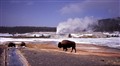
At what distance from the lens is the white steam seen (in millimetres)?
7707

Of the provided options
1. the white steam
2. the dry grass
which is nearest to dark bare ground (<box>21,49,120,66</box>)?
the white steam

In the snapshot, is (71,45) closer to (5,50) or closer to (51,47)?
(51,47)

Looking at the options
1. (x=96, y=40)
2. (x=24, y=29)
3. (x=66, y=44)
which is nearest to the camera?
(x=24, y=29)

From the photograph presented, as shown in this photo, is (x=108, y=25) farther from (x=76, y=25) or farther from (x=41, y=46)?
(x=41, y=46)

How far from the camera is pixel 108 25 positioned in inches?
308

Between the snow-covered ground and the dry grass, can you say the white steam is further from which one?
the dry grass

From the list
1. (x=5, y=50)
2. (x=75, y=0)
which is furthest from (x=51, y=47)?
(x=75, y=0)

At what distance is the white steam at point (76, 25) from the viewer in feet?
25.3

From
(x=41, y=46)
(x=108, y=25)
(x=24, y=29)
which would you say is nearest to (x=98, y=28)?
(x=108, y=25)

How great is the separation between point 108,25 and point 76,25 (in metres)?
0.92

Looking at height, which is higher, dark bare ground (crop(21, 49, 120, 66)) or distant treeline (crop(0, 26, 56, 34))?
distant treeline (crop(0, 26, 56, 34))

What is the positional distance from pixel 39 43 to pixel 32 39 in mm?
565

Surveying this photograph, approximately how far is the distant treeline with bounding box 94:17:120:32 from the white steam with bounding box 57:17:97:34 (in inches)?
8.3

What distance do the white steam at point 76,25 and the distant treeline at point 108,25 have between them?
0.21 meters
